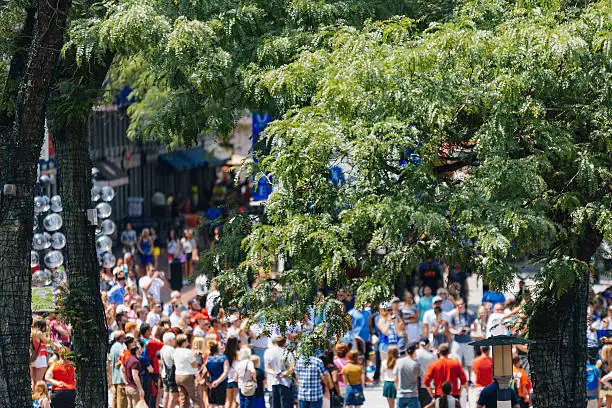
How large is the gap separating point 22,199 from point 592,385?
9247mm

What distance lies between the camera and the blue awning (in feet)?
168

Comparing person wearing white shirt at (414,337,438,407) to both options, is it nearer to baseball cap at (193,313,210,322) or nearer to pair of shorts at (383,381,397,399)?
pair of shorts at (383,381,397,399)

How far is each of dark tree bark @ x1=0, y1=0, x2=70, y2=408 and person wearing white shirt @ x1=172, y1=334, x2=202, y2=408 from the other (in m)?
5.65

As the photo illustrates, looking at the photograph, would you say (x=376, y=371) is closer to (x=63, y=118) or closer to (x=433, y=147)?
(x=63, y=118)

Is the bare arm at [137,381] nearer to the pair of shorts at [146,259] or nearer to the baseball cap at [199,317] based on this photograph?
the baseball cap at [199,317]

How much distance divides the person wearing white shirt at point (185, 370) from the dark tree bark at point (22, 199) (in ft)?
18.6

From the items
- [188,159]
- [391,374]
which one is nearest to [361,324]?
[391,374]

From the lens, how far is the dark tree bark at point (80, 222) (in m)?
14.8

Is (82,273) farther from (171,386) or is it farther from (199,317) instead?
(199,317)

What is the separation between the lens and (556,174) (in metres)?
12.1

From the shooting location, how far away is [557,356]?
47.4ft

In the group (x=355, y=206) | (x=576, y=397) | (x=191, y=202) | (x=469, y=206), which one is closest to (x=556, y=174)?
(x=469, y=206)

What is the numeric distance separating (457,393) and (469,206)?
298 inches

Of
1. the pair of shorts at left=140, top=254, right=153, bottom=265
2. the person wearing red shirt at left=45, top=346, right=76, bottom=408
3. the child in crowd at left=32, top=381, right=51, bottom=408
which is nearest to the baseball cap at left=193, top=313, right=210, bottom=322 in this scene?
the person wearing red shirt at left=45, top=346, right=76, bottom=408
